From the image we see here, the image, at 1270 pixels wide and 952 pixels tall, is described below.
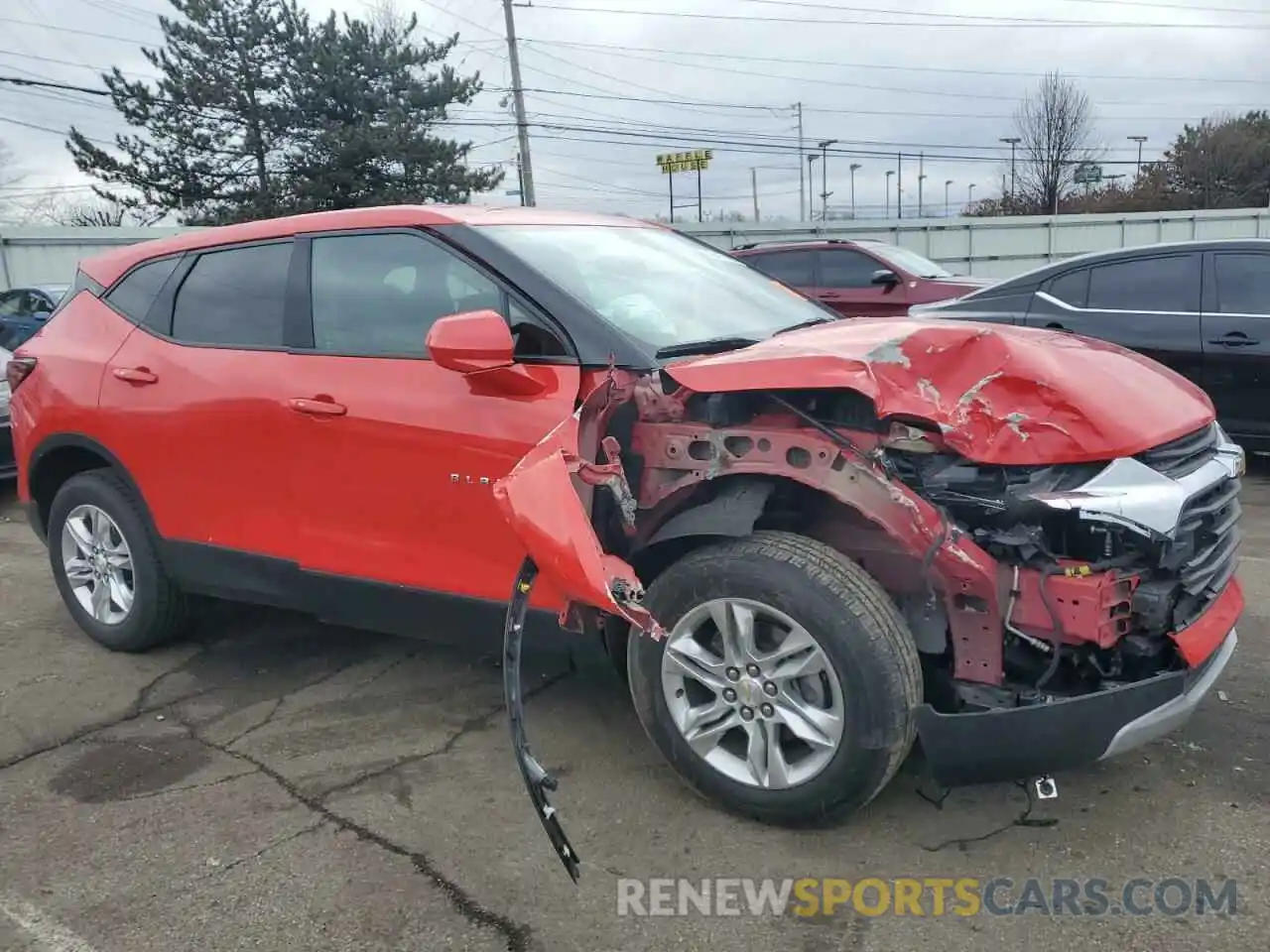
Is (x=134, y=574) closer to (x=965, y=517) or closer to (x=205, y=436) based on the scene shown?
(x=205, y=436)

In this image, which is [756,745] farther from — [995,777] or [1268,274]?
[1268,274]

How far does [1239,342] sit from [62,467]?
6.63m

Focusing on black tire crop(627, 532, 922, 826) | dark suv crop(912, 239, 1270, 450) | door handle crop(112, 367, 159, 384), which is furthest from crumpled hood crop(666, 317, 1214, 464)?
dark suv crop(912, 239, 1270, 450)

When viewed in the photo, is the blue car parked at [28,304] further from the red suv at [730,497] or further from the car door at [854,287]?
the red suv at [730,497]

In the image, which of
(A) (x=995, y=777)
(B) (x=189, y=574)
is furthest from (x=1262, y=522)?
(B) (x=189, y=574)

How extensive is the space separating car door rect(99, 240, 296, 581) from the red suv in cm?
2

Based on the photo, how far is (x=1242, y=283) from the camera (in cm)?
648

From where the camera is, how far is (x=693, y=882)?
2627 mm

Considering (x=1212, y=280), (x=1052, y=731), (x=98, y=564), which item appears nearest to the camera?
(x=1052, y=731)

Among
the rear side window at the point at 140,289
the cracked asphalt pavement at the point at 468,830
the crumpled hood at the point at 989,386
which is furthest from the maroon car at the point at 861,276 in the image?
the crumpled hood at the point at 989,386

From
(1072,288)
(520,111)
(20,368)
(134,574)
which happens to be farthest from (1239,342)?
(520,111)

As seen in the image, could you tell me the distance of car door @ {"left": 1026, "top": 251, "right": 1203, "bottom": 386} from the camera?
6586mm

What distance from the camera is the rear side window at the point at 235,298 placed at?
381 centimetres

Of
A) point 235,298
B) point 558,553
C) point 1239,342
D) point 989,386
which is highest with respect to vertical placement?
point 235,298
